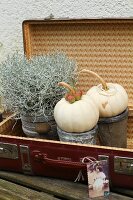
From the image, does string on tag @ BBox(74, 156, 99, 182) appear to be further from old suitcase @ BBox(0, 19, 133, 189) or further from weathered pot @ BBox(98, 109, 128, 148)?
weathered pot @ BBox(98, 109, 128, 148)

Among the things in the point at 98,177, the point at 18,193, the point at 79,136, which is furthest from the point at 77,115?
the point at 18,193

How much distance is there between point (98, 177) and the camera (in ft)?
3.52

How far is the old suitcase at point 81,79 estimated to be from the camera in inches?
43.1

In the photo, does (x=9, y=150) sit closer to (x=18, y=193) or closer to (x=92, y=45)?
(x=18, y=193)

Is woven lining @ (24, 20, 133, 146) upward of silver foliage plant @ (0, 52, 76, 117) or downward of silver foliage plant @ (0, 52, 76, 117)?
upward

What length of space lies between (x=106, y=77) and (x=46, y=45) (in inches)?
9.7

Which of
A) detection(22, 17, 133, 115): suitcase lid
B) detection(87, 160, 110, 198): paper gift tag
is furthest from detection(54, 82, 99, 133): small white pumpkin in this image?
detection(22, 17, 133, 115): suitcase lid

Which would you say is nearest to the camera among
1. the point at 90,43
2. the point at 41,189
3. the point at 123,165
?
the point at 123,165

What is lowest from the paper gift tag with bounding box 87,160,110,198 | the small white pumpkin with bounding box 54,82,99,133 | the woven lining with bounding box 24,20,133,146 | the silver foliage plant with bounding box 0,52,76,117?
the paper gift tag with bounding box 87,160,110,198

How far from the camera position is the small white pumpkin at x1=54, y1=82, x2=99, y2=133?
112 cm

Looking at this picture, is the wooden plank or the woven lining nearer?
the wooden plank

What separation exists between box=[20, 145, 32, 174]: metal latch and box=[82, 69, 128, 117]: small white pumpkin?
25cm

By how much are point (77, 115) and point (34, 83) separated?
202mm

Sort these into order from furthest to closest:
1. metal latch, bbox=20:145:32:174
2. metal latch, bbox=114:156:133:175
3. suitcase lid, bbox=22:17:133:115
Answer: suitcase lid, bbox=22:17:133:115 < metal latch, bbox=20:145:32:174 < metal latch, bbox=114:156:133:175
